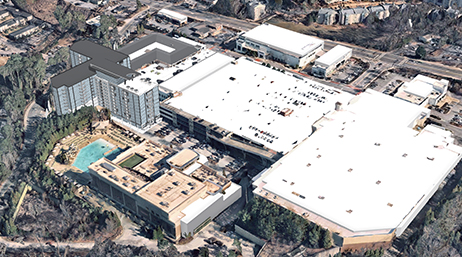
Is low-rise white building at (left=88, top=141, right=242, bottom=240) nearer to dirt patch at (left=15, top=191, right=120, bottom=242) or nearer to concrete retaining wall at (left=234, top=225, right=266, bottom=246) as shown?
dirt patch at (left=15, top=191, right=120, bottom=242)

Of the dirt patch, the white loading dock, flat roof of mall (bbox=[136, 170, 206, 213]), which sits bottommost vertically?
the dirt patch

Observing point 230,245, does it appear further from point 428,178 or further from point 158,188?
point 428,178

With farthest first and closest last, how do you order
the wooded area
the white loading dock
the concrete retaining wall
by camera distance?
1. the white loading dock
2. the concrete retaining wall
3. the wooded area

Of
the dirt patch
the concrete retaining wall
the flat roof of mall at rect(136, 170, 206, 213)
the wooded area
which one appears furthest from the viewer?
the dirt patch

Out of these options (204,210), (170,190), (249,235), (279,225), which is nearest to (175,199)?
(170,190)

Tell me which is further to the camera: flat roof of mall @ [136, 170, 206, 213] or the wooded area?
flat roof of mall @ [136, 170, 206, 213]

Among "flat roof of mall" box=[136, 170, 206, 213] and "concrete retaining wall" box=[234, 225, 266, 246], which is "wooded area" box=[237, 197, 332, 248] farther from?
"flat roof of mall" box=[136, 170, 206, 213]

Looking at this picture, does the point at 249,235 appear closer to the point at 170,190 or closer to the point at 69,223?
the point at 170,190

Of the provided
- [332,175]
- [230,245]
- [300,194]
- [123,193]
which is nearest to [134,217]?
[123,193]

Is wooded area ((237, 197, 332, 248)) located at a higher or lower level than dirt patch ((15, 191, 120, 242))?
higher

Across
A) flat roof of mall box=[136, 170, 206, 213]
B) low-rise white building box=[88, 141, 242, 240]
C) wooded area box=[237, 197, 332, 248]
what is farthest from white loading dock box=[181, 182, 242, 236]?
wooded area box=[237, 197, 332, 248]

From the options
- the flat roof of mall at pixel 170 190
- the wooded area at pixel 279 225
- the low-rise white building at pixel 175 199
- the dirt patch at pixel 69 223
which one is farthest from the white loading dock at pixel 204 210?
the dirt patch at pixel 69 223
